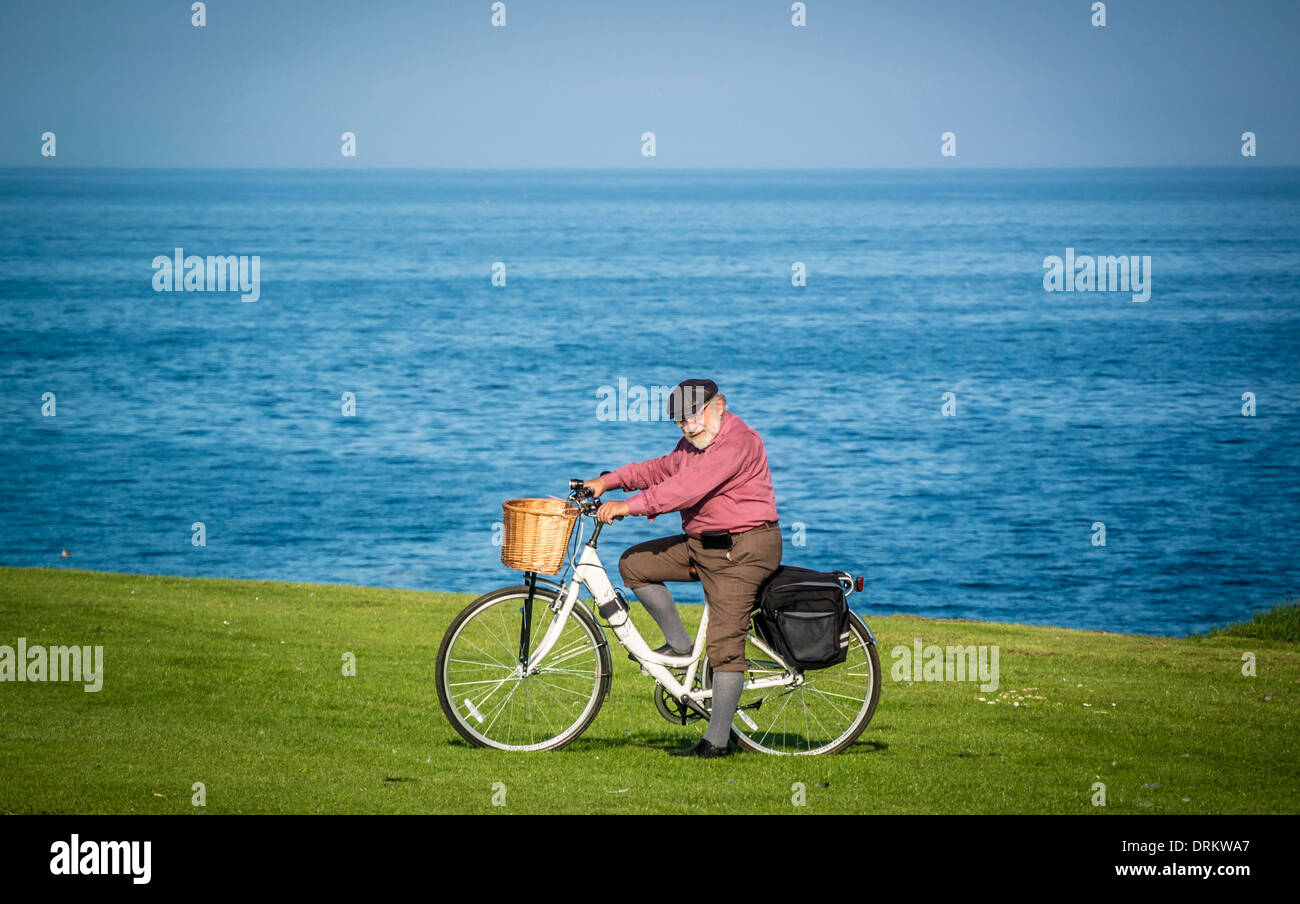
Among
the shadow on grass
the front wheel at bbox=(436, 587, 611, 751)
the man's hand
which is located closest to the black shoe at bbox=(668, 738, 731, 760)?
the shadow on grass

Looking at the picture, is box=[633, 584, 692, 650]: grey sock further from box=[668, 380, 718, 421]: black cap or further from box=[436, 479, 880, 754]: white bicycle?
box=[668, 380, 718, 421]: black cap

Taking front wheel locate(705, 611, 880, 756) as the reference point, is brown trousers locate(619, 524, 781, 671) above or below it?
above

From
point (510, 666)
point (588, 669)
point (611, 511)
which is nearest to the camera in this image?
point (611, 511)

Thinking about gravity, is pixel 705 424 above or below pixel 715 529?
above

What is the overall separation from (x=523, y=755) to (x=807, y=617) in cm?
196

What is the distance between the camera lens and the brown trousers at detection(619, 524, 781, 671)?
810 centimetres

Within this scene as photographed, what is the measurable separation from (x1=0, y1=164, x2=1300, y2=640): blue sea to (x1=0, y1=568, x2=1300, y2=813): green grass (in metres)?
18.0

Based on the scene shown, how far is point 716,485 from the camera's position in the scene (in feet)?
25.9

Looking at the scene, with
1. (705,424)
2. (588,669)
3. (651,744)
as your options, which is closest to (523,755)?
(588,669)

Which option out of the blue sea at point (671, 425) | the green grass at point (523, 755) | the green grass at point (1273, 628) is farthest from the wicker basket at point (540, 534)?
the blue sea at point (671, 425)

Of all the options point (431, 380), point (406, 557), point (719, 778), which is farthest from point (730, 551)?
point (431, 380)

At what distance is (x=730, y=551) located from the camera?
26.6ft

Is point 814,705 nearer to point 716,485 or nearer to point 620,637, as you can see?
point 620,637

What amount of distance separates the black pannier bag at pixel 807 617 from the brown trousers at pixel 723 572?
0.41ft
